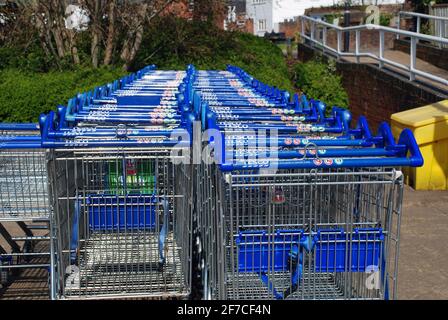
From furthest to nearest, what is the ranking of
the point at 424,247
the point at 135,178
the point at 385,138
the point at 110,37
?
the point at 110,37 → the point at 424,247 → the point at 135,178 → the point at 385,138

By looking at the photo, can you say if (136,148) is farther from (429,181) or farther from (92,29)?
(92,29)

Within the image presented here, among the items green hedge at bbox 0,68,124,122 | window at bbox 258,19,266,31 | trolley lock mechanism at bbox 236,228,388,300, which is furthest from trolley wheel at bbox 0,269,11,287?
window at bbox 258,19,266,31

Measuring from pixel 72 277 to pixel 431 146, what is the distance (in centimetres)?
543

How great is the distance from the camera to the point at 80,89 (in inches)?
416

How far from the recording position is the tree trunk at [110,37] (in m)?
12.6

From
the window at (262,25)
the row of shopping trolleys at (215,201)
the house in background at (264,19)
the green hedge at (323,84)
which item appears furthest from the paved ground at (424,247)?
the window at (262,25)

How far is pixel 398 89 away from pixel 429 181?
2630 millimetres

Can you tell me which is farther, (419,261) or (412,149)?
(419,261)

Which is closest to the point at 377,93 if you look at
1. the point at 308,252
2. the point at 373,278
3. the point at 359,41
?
the point at 359,41

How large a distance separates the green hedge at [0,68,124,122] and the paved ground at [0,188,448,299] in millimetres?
4910

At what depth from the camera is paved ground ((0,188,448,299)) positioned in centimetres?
534

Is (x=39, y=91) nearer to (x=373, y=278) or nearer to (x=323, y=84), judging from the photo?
(x=323, y=84)

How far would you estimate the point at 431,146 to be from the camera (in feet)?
27.1
